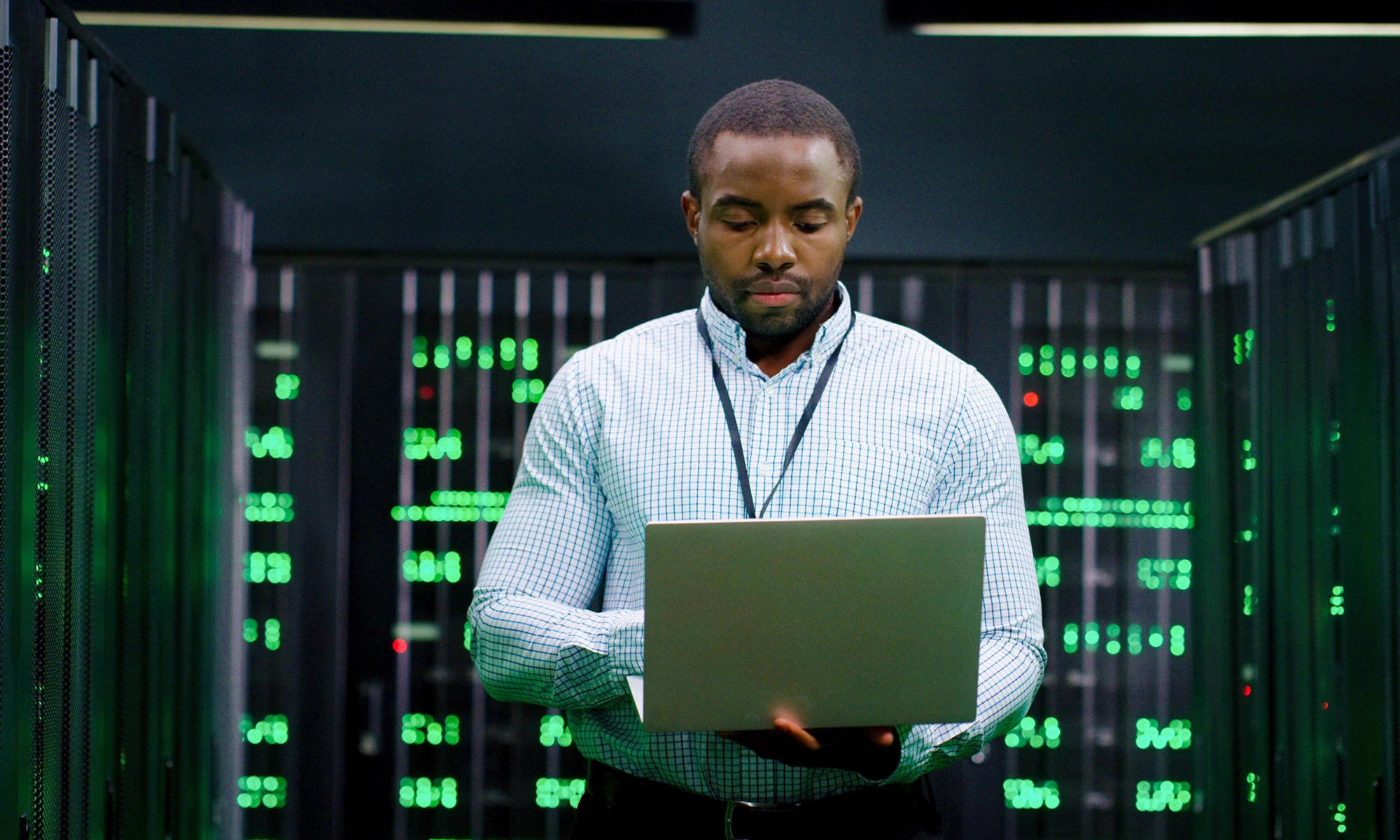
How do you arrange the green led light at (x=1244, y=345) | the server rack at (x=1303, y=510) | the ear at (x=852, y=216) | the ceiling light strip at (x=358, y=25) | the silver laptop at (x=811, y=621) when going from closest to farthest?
the silver laptop at (x=811, y=621) < the ear at (x=852, y=216) < the server rack at (x=1303, y=510) < the green led light at (x=1244, y=345) < the ceiling light strip at (x=358, y=25)

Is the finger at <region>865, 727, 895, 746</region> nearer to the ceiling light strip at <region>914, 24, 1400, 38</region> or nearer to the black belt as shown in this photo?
the black belt

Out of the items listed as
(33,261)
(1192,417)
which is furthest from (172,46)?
(1192,417)

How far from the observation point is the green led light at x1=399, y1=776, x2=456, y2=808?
9.77 ft

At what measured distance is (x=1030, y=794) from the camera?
9.90 ft

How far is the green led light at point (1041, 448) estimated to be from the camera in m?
3.02

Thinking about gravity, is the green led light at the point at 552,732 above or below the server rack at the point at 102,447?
below

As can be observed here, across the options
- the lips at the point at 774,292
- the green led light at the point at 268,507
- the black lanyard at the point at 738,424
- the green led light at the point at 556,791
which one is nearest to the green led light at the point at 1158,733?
the green led light at the point at 556,791

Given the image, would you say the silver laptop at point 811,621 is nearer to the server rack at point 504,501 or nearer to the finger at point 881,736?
the finger at point 881,736

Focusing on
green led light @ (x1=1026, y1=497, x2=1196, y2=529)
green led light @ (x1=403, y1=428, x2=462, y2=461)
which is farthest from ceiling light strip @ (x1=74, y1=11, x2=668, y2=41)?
green led light @ (x1=1026, y1=497, x2=1196, y2=529)

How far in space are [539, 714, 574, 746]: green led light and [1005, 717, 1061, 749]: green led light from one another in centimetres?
121

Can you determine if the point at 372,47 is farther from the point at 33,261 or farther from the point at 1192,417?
the point at 1192,417

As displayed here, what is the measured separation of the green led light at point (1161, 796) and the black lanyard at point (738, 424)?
2254mm

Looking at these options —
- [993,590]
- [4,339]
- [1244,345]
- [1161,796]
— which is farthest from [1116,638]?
[4,339]

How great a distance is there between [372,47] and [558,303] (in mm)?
917
